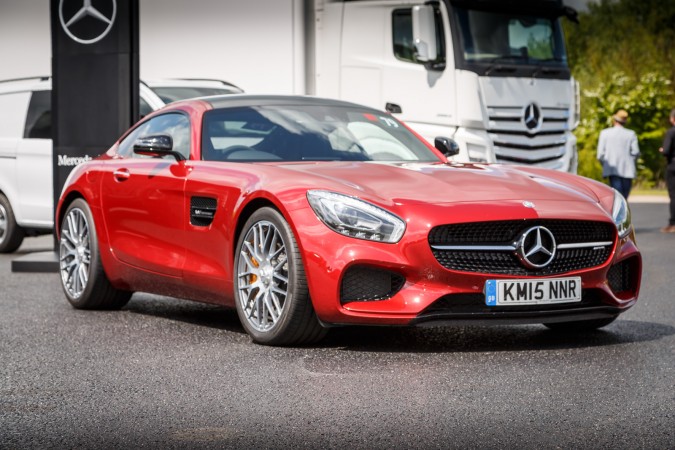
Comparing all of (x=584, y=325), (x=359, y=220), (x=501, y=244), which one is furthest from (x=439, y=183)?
(x=584, y=325)

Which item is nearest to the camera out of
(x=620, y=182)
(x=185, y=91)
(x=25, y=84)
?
(x=185, y=91)

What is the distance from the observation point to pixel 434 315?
6703 mm

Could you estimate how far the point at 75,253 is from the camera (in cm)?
923

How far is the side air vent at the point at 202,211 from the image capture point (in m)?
7.67

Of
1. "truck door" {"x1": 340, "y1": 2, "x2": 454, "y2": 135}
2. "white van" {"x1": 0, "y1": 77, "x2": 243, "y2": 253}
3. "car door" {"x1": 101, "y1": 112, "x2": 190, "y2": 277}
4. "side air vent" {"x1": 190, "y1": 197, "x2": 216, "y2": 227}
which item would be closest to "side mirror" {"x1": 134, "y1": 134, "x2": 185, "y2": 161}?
"car door" {"x1": 101, "y1": 112, "x2": 190, "y2": 277}

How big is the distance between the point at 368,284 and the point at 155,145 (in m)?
1.93

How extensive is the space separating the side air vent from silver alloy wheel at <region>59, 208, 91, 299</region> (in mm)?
1445

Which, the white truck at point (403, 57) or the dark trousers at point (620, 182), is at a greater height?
the white truck at point (403, 57)

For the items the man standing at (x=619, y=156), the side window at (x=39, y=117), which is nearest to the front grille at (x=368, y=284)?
the side window at (x=39, y=117)

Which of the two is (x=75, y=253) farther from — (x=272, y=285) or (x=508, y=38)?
(x=508, y=38)

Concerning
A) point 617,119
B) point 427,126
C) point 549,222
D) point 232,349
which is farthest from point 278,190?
point 617,119

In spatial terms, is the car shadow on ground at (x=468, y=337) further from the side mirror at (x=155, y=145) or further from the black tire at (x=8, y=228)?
the black tire at (x=8, y=228)

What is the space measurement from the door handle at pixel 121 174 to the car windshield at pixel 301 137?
2.26 ft

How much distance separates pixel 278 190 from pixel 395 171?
73 centimetres
